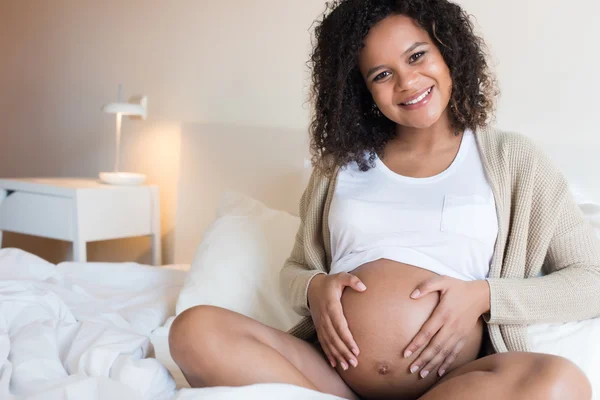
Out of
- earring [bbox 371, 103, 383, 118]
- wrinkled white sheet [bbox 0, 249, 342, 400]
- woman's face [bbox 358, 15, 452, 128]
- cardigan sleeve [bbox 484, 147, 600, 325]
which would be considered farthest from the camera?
earring [bbox 371, 103, 383, 118]

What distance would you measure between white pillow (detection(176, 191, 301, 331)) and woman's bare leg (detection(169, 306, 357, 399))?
384 mm

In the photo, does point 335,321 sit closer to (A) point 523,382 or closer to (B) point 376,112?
(A) point 523,382

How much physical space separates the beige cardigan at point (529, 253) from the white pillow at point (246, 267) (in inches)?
9.4

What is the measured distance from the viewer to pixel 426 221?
1.07 metres

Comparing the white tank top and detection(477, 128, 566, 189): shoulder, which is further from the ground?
detection(477, 128, 566, 189): shoulder

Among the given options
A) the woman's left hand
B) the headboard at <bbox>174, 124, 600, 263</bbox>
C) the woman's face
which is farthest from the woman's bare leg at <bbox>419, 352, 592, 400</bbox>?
the headboard at <bbox>174, 124, 600, 263</bbox>

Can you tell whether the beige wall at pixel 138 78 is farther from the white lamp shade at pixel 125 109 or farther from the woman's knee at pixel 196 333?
the woman's knee at pixel 196 333

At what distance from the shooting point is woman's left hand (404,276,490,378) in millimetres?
958

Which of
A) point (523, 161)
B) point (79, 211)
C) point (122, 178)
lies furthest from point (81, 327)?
point (122, 178)

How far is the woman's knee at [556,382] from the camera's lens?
77 cm

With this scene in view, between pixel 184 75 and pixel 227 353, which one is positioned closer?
pixel 227 353

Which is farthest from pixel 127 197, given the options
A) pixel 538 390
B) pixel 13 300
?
pixel 538 390

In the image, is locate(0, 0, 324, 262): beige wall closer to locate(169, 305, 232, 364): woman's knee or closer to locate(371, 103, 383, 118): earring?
locate(371, 103, 383, 118): earring

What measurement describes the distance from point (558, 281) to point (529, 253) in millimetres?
76
